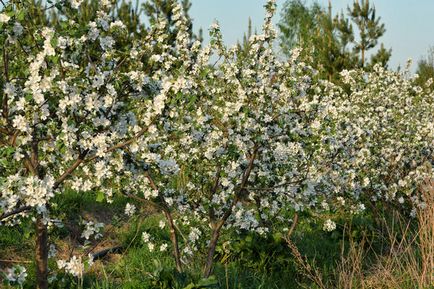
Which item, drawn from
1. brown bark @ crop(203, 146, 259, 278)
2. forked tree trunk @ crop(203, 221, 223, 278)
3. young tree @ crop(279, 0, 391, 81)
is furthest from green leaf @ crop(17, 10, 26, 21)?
young tree @ crop(279, 0, 391, 81)

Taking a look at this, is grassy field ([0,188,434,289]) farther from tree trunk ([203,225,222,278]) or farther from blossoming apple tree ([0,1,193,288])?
blossoming apple tree ([0,1,193,288])

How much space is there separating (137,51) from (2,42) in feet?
3.29

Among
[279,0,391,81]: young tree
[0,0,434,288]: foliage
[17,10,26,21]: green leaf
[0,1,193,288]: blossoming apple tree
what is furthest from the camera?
[279,0,391,81]: young tree

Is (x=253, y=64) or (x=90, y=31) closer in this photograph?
(x=90, y=31)

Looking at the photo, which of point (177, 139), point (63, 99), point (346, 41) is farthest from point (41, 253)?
point (346, 41)

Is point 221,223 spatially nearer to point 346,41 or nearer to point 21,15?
point 21,15

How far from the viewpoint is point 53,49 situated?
148 inches

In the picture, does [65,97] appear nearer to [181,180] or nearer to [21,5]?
[21,5]

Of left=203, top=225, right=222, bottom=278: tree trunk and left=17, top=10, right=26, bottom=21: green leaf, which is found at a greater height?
left=17, top=10, right=26, bottom=21: green leaf

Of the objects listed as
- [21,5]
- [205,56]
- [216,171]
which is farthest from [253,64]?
[21,5]

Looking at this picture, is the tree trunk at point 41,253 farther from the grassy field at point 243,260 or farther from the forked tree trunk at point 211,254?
the forked tree trunk at point 211,254

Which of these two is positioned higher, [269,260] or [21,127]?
[21,127]

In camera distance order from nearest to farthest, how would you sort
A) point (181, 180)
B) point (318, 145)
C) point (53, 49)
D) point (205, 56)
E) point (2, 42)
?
point (53, 49) < point (2, 42) < point (205, 56) < point (318, 145) < point (181, 180)

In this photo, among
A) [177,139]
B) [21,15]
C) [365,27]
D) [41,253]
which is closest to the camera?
[21,15]
